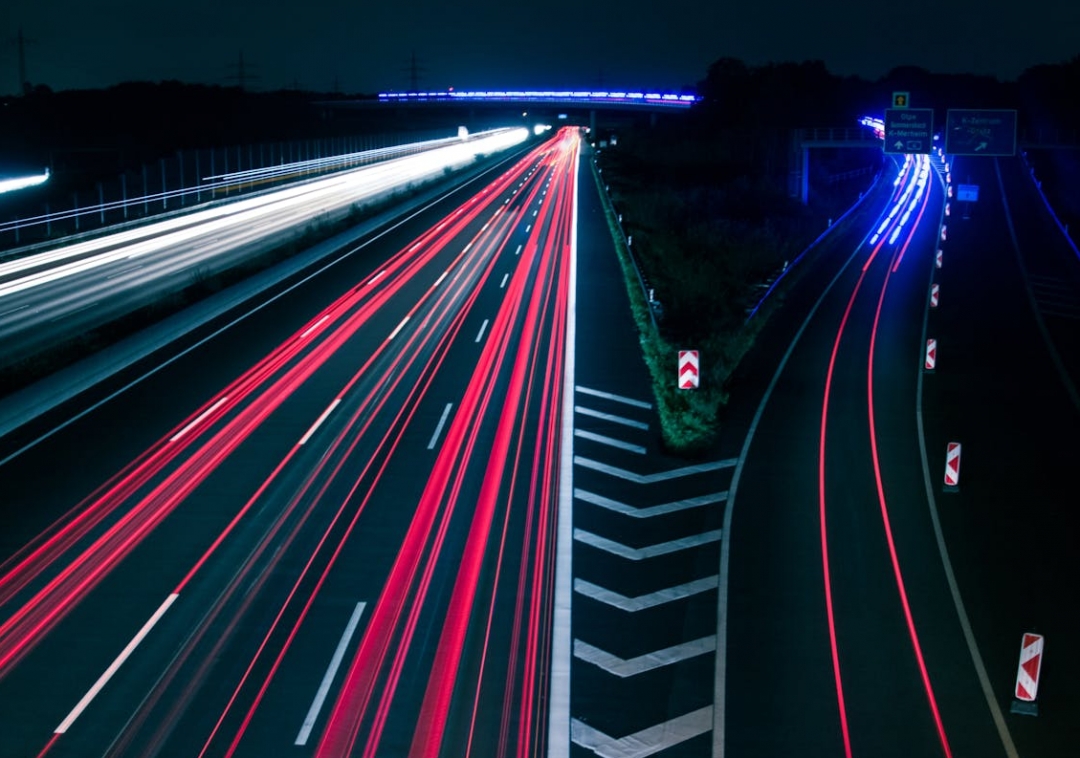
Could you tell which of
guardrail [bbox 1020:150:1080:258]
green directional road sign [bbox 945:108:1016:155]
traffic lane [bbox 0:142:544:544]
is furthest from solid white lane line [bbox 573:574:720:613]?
green directional road sign [bbox 945:108:1016:155]

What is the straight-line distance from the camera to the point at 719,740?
1046 centimetres

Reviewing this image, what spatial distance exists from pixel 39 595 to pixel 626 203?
48873 mm

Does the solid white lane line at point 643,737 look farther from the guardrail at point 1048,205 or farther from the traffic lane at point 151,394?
the guardrail at point 1048,205

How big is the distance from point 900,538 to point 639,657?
574cm

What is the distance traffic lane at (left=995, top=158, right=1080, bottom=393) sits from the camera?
108 feet

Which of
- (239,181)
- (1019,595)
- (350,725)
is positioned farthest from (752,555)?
(239,181)

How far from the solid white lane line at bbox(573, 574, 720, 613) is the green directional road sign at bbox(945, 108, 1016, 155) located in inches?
1704

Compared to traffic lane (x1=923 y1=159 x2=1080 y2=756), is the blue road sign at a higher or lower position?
higher

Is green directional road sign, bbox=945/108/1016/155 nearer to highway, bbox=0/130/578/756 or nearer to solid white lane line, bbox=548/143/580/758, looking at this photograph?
highway, bbox=0/130/578/756

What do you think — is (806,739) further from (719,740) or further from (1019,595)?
(1019,595)

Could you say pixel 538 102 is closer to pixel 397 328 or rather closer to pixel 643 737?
pixel 397 328

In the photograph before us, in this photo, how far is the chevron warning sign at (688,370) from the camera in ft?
70.5

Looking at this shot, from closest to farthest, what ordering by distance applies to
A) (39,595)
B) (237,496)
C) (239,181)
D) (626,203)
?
(39,595) < (237,496) < (626,203) < (239,181)

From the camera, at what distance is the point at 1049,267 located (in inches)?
1876
